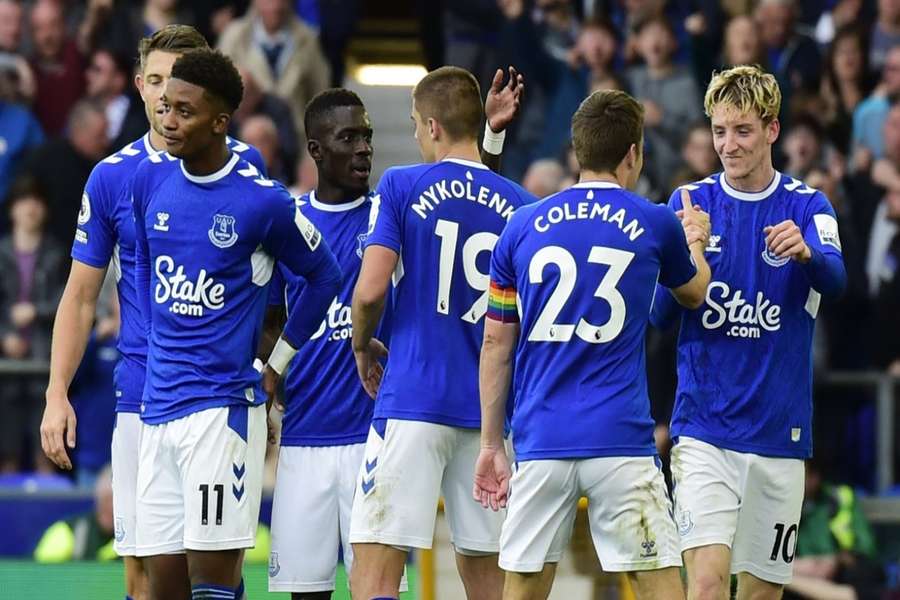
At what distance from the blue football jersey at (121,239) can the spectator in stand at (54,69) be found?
6.70 metres

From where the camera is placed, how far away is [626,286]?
639 cm

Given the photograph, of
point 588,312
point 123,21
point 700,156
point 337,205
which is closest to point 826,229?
point 588,312

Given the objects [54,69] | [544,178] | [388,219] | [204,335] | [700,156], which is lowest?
[204,335]

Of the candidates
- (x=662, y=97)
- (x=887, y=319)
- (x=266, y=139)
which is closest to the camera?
(x=887, y=319)

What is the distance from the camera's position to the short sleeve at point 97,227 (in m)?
7.26

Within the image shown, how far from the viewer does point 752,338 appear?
288 inches

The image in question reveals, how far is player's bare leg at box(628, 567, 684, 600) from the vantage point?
6.44 m

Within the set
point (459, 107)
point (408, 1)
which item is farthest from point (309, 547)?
point (408, 1)

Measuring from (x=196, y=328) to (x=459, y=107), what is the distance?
137 centimetres

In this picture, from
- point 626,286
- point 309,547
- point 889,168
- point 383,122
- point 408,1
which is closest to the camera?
point 626,286

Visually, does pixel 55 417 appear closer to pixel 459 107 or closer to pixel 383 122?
pixel 459 107

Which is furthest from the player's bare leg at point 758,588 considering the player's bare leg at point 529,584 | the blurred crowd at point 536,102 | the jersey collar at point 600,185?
the blurred crowd at point 536,102

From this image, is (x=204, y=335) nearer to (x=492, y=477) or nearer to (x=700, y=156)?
(x=492, y=477)

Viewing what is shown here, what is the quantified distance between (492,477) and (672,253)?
1.03m
